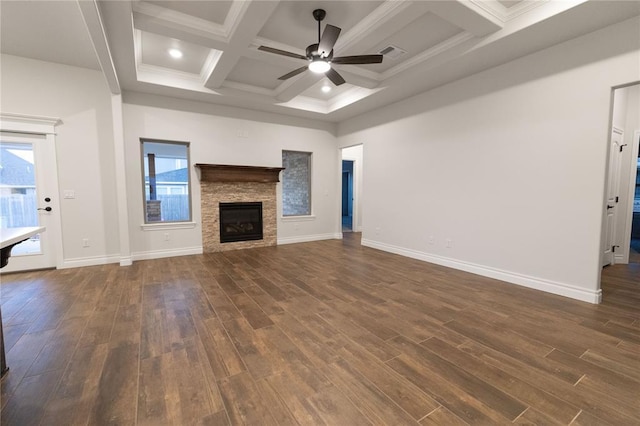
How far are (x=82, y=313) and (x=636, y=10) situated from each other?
6.10 meters

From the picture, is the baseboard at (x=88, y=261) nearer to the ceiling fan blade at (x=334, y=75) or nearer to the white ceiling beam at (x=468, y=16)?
the ceiling fan blade at (x=334, y=75)

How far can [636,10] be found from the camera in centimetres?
257

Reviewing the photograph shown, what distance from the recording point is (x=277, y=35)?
348 centimetres

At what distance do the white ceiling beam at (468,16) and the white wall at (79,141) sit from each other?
16.2ft

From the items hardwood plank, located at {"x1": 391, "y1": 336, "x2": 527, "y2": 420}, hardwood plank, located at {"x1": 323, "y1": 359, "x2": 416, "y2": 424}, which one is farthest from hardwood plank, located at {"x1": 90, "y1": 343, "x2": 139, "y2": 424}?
hardwood plank, located at {"x1": 391, "y1": 336, "x2": 527, "y2": 420}

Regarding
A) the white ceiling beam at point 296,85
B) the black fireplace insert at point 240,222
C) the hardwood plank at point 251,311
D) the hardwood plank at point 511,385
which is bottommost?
the hardwood plank at point 511,385

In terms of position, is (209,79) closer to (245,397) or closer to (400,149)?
(400,149)

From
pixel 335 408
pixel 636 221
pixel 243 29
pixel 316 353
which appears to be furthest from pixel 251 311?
pixel 636 221

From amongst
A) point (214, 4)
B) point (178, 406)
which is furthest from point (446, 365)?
point (214, 4)

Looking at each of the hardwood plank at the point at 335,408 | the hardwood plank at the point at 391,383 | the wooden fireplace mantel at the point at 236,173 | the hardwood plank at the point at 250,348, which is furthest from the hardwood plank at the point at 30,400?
the wooden fireplace mantel at the point at 236,173

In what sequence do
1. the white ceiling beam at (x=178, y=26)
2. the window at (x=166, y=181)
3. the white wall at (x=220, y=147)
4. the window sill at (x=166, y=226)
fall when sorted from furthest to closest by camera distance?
the window at (x=166, y=181) < the window sill at (x=166, y=226) < the white wall at (x=220, y=147) < the white ceiling beam at (x=178, y=26)

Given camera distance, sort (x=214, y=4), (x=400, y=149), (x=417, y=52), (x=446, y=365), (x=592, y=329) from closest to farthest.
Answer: (x=446, y=365) < (x=592, y=329) < (x=214, y=4) < (x=417, y=52) < (x=400, y=149)

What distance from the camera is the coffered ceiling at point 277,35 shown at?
2748mm

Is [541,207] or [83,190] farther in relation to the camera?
[83,190]
